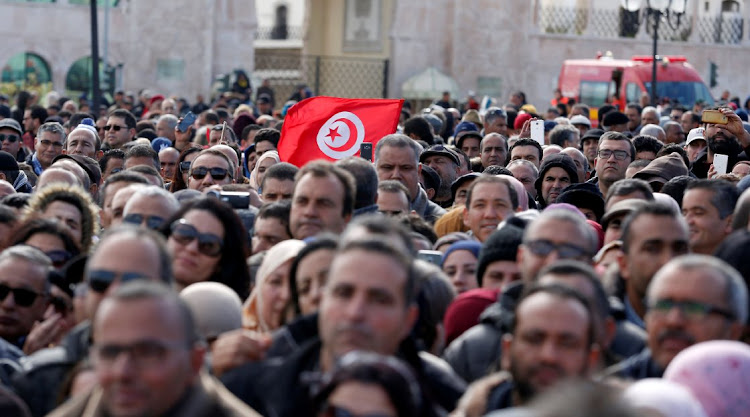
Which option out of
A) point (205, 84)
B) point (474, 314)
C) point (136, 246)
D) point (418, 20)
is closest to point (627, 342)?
point (474, 314)

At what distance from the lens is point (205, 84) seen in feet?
112

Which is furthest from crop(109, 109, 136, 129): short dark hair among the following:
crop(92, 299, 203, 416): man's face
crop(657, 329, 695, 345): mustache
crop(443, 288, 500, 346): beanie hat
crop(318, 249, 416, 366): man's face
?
crop(92, 299, 203, 416): man's face

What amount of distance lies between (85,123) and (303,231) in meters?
8.26

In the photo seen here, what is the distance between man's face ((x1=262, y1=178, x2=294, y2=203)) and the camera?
353 inches

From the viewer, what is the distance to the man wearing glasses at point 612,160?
1138 centimetres

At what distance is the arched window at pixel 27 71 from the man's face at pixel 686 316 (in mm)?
27320

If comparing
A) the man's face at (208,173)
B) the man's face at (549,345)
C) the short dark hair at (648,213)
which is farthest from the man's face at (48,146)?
the man's face at (549,345)

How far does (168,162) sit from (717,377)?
28.6 ft

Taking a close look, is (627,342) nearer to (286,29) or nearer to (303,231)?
(303,231)

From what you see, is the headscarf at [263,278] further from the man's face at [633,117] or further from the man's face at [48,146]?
the man's face at [633,117]

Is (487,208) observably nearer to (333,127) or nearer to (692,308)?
(692,308)

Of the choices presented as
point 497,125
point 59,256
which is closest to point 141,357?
point 59,256

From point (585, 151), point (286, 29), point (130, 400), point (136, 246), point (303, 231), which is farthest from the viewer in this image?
point (286, 29)

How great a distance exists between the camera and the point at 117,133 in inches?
578
